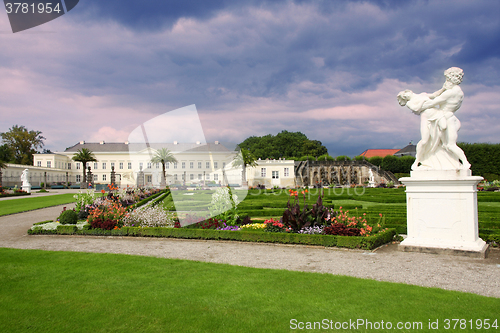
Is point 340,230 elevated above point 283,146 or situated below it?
below

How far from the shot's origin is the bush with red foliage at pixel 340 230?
700 centimetres

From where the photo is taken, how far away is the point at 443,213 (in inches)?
231

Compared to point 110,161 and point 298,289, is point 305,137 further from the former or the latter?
point 298,289

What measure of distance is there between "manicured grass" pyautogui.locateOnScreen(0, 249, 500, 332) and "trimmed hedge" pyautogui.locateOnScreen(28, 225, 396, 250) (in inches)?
92.7

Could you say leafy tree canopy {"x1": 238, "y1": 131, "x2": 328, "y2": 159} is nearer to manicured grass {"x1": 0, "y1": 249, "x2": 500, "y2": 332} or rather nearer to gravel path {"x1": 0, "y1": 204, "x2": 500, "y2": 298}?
gravel path {"x1": 0, "y1": 204, "x2": 500, "y2": 298}

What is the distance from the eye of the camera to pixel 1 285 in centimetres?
400

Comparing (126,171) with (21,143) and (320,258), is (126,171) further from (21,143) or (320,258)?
(320,258)

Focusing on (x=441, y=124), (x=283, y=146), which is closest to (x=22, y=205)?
(x=441, y=124)

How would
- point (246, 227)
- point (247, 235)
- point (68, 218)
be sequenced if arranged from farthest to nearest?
point (68, 218) < point (246, 227) < point (247, 235)

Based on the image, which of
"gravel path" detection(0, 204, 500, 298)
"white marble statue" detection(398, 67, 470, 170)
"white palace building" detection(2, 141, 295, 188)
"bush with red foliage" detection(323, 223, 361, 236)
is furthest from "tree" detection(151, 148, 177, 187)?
"white palace building" detection(2, 141, 295, 188)

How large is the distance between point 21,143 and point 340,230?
67685mm

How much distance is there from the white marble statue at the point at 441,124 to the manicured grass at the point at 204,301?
3165mm

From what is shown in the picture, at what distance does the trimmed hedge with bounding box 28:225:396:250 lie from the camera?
665cm

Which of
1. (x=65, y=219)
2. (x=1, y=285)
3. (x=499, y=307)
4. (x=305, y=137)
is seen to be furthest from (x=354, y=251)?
(x=305, y=137)
